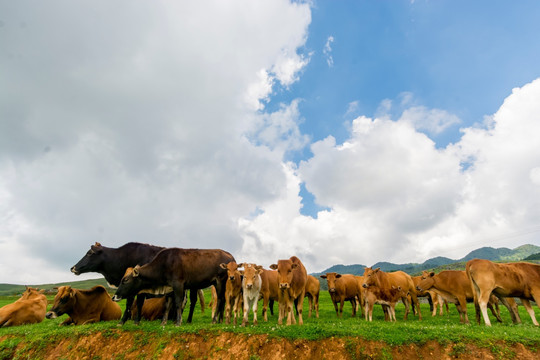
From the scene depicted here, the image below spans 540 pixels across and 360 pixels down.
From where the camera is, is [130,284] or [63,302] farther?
[63,302]

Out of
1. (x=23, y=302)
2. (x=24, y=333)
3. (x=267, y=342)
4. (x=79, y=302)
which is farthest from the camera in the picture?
(x=23, y=302)

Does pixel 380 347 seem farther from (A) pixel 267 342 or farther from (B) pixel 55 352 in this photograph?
(B) pixel 55 352

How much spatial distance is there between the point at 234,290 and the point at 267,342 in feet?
10.3

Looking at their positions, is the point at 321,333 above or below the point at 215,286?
below

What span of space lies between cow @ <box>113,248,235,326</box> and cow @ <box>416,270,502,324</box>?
10.6 m

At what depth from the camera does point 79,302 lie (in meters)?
13.3

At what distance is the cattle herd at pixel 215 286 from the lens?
1209 centimetres

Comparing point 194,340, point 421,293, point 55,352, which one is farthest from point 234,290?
point 421,293

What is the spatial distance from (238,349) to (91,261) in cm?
929

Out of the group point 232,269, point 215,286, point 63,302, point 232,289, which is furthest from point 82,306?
point 232,269

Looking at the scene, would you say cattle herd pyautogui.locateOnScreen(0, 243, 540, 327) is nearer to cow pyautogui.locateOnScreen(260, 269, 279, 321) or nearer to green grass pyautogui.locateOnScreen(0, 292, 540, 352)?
cow pyautogui.locateOnScreen(260, 269, 279, 321)

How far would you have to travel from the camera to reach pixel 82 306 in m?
13.3

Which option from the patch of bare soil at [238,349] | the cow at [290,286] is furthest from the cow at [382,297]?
the patch of bare soil at [238,349]

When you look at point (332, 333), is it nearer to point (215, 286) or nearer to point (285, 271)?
point (285, 271)
